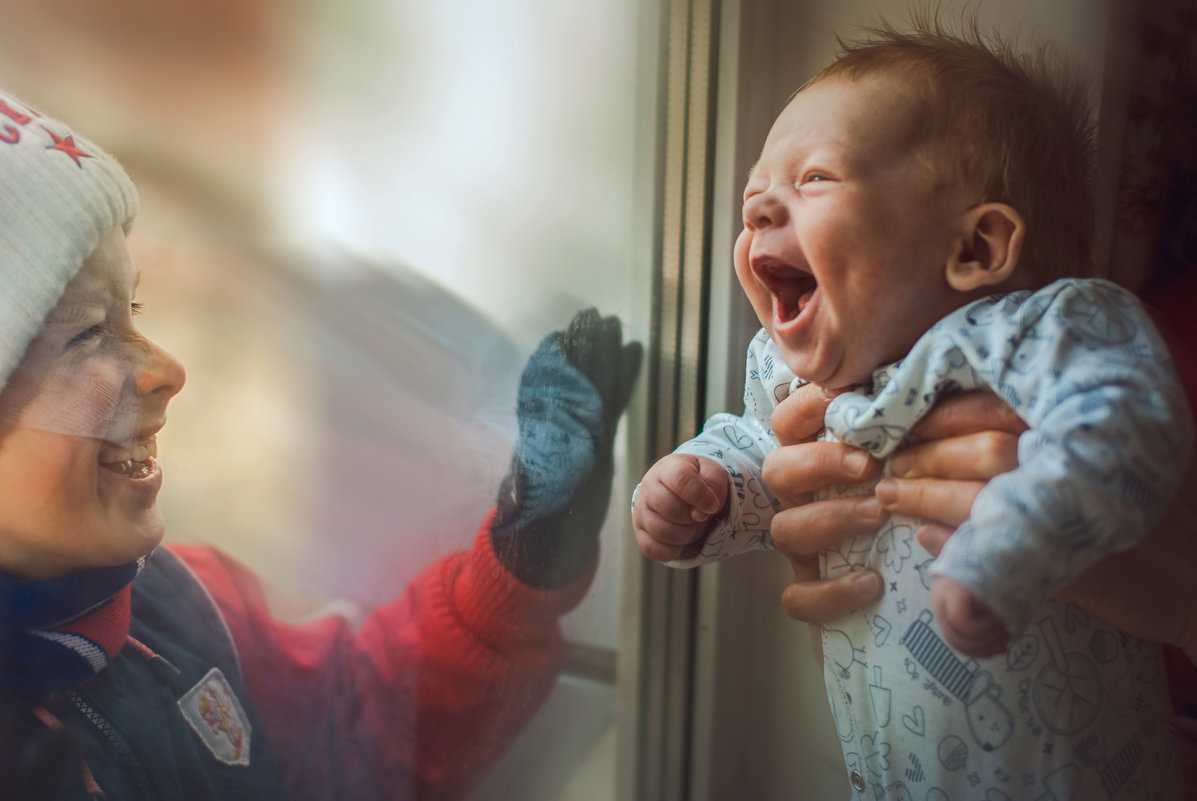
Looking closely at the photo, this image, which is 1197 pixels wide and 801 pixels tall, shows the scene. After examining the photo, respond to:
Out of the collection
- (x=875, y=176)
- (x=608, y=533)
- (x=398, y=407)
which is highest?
(x=875, y=176)

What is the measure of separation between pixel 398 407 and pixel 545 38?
1.59ft

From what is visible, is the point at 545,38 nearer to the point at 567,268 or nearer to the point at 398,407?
the point at 567,268

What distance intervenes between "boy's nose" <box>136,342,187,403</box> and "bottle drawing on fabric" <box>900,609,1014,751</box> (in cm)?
59

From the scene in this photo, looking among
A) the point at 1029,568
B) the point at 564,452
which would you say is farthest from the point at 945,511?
the point at 564,452

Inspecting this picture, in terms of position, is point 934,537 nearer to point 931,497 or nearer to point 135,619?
point 931,497

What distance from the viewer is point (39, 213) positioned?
44cm

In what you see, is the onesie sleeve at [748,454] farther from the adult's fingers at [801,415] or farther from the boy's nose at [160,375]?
the boy's nose at [160,375]

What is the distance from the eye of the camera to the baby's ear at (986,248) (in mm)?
643

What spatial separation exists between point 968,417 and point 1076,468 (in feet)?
0.45

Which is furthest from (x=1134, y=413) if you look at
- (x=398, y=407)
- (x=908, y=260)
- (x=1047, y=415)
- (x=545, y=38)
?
(x=545, y=38)

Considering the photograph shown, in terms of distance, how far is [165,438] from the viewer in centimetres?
53

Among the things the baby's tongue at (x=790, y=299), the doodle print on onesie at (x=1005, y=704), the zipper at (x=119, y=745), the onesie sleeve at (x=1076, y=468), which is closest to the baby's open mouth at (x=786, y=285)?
the baby's tongue at (x=790, y=299)

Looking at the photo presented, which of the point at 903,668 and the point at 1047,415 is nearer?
the point at 1047,415

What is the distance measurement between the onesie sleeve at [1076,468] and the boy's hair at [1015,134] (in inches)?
5.6
